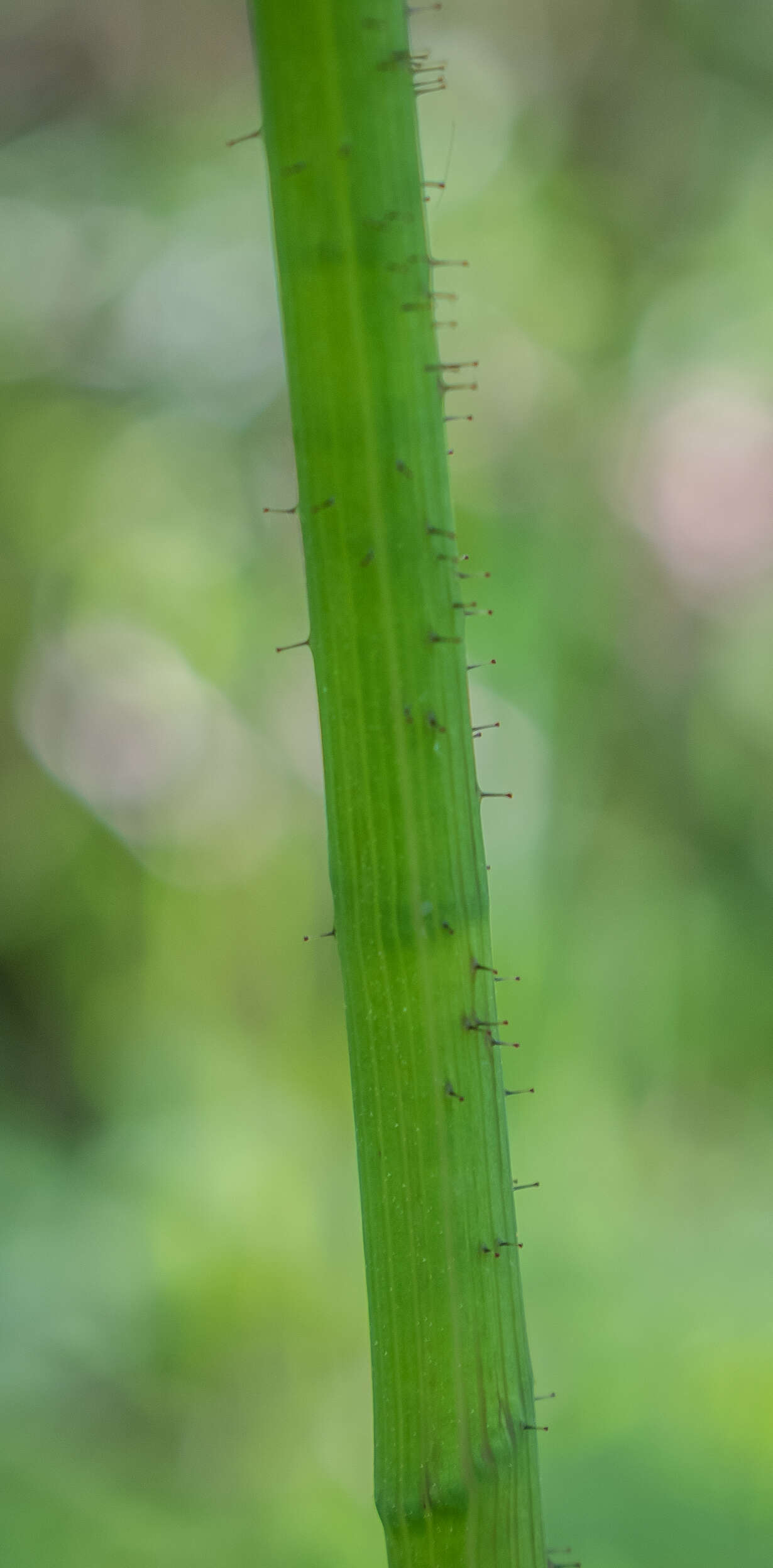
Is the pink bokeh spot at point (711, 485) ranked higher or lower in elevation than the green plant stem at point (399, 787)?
higher

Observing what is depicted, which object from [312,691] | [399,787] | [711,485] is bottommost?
[399,787]

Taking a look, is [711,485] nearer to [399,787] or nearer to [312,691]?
[312,691]

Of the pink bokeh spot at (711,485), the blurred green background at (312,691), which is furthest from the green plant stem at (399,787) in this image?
the pink bokeh spot at (711,485)

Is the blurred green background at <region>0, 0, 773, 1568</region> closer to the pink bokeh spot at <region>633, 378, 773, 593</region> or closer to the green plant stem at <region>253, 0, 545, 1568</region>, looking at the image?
the pink bokeh spot at <region>633, 378, 773, 593</region>

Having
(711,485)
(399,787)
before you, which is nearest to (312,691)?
(711,485)

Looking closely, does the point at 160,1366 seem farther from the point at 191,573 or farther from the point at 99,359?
the point at 99,359

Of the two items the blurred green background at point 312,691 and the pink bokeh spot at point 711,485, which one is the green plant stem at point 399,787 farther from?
the pink bokeh spot at point 711,485
